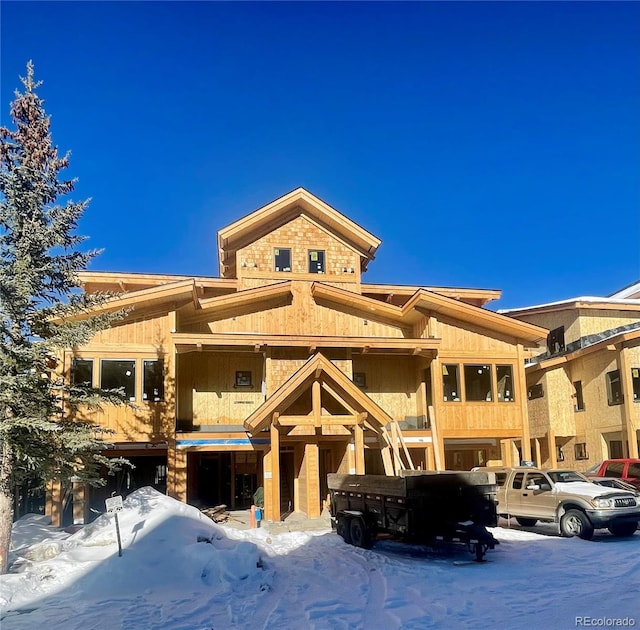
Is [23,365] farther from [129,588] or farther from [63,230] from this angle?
[129,588]

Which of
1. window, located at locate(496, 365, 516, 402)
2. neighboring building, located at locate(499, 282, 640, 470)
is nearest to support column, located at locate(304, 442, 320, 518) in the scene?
window, located at locate(496, 365, 516, 402)

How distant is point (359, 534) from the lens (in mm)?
15430

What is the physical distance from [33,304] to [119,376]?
7.91 m

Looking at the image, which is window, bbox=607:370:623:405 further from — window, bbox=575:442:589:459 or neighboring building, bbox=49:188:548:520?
neighboring building, bbox=49:188:548:520

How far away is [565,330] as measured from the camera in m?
31.6

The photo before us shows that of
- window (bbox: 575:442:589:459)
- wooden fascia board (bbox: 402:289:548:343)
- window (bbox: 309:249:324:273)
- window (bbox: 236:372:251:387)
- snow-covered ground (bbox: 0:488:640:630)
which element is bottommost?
snow-covered ground (bbox: 0:488:640:630)

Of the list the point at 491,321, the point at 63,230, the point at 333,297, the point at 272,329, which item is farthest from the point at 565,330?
the point at 63,230

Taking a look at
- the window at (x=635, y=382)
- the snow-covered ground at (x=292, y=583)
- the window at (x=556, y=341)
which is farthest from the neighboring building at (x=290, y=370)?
the window at (x=556, y=341)

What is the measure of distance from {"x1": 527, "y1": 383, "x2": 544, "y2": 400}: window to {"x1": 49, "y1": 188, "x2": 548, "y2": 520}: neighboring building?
4638mm

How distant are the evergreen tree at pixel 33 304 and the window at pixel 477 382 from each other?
14.7 meters

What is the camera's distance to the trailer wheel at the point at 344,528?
52.5 feet

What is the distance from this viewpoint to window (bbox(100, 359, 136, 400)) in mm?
21125

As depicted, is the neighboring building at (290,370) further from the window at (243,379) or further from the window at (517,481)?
the window at (517,481)

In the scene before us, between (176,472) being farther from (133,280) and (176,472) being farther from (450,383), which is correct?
(450,383)
